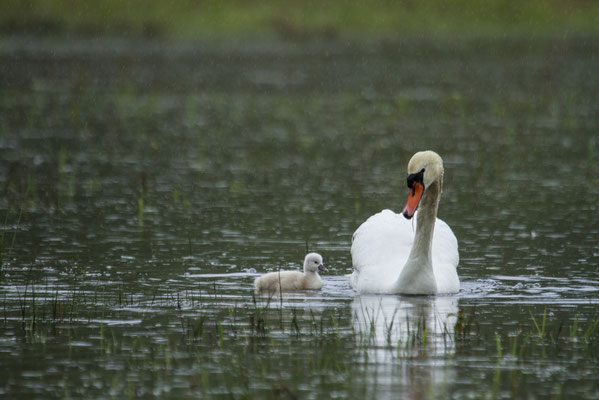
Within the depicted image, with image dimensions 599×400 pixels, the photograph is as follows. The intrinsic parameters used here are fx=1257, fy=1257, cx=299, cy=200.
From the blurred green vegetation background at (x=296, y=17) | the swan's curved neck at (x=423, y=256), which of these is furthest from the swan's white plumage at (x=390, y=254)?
the blurred green vegetation background at (x=296, y=17)

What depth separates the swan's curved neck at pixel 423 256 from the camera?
43.0 ft

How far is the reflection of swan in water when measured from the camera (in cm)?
917

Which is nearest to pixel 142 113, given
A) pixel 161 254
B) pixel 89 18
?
pixel 161 254

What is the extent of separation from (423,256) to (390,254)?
104cm

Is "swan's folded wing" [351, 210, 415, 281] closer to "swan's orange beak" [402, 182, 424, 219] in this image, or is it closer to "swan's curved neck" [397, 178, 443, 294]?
"swan's curved neck" [397, 178, 443, 294]

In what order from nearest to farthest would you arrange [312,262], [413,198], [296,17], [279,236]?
1. [413,198]
2. [312,262]
3. [279,236]
4. [296,17]

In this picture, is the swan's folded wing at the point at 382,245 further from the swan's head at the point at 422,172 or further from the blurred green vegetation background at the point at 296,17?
the blurred green vegetation background at the point at 296,17

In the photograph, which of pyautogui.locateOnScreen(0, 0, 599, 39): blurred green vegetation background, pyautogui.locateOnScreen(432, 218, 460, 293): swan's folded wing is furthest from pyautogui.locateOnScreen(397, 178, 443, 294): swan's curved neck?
pyautogui.locateOnScreen(0, 0, 599, 39): blurred green vegetation background

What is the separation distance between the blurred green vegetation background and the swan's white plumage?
50.9 meters

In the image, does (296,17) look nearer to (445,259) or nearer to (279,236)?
(279,236)

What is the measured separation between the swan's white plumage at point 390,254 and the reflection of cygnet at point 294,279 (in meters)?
0.48

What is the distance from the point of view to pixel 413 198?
1292cm

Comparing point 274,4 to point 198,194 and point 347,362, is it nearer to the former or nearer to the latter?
point 198,194

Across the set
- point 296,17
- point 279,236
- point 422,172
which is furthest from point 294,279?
point 296,17
